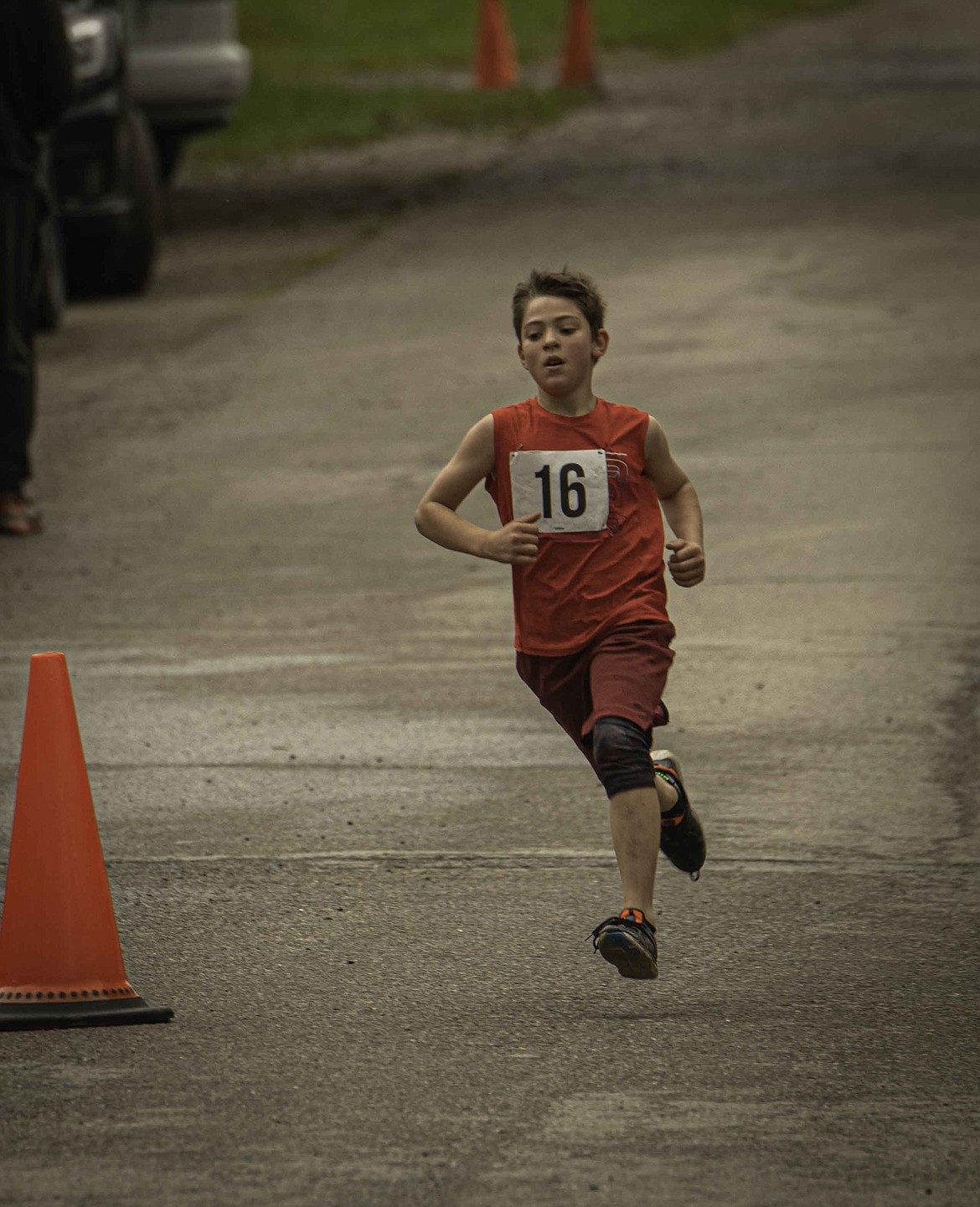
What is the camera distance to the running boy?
15.3 ft

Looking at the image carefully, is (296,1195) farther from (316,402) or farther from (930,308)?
(930,308)

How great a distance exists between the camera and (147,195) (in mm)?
14328

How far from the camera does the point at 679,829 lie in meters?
5.11

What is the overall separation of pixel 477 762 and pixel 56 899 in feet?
6.26

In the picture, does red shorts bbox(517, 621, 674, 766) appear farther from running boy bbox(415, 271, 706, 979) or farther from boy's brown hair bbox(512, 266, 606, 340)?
boy's brown hair bbox(512, 266, 606, 340)

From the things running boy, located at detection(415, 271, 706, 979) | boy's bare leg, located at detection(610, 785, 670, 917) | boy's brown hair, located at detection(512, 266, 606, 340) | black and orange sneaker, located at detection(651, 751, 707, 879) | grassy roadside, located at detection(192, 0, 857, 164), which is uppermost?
boy's brown hair, located at detection(512, 266, 606, 340)

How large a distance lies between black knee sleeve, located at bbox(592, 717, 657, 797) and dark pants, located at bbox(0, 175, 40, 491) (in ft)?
16.2

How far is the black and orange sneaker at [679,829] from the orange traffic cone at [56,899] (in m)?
1.21

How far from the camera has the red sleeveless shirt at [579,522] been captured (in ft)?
15.6

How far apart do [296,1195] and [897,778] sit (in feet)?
9.08

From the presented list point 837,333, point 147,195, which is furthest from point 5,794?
point 147,195

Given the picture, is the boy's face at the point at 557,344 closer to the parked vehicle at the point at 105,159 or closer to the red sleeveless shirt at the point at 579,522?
the red sleeveless shirt at the point at 579,522

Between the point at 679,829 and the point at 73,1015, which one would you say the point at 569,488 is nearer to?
the point at 679,829

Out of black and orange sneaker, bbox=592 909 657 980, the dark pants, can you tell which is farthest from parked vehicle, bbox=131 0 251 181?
black and orange sneaker, bbox=592 909 657 980
